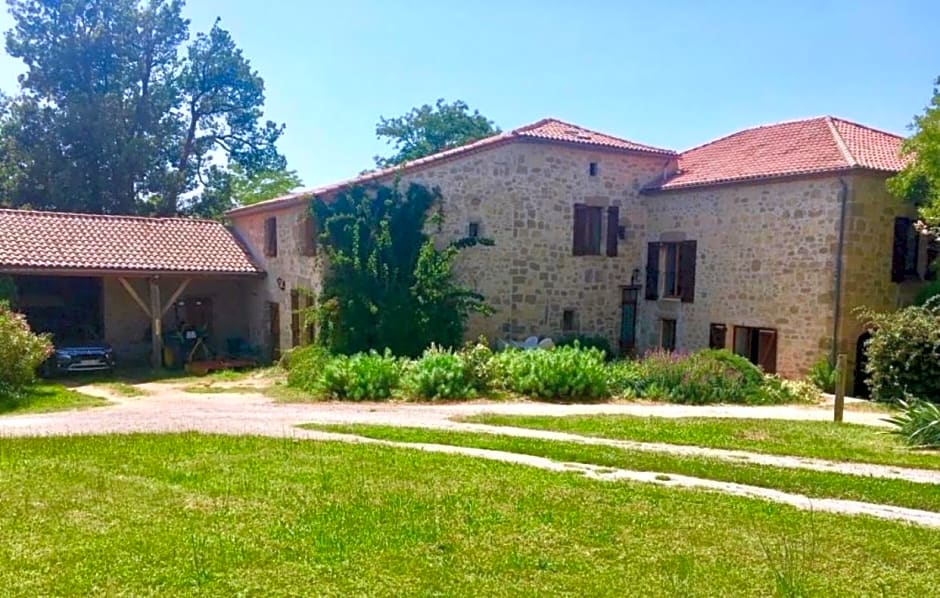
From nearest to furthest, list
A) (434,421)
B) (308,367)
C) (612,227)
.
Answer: (434,421) < (308,367) < (612,227)

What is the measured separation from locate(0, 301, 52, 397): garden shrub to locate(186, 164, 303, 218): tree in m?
20.4

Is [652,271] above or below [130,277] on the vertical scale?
above

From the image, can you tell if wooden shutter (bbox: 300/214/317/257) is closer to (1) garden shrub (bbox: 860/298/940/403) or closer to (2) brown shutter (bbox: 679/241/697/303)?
(2) brown shutter (bbox: 679/241/697/303)

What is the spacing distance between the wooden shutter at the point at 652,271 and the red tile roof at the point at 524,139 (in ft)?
9.12

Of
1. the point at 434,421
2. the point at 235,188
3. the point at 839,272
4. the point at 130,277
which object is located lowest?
the point at 434,421

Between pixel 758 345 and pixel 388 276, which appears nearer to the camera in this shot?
pixel 388 276

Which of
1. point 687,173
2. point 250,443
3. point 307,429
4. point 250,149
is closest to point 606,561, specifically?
point 250,443

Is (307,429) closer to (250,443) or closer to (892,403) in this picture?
(250,443)

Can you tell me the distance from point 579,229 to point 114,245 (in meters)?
13.0

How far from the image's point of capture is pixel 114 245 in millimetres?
21141

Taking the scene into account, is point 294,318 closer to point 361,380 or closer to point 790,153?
point 361,380

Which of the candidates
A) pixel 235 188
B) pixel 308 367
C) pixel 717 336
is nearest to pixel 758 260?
pixel 717 336

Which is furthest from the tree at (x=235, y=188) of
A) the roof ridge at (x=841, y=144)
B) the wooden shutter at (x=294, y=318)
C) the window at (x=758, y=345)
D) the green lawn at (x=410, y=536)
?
the green lawn at (x=410, y=536)

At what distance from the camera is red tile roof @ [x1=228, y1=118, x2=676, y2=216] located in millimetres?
19344
